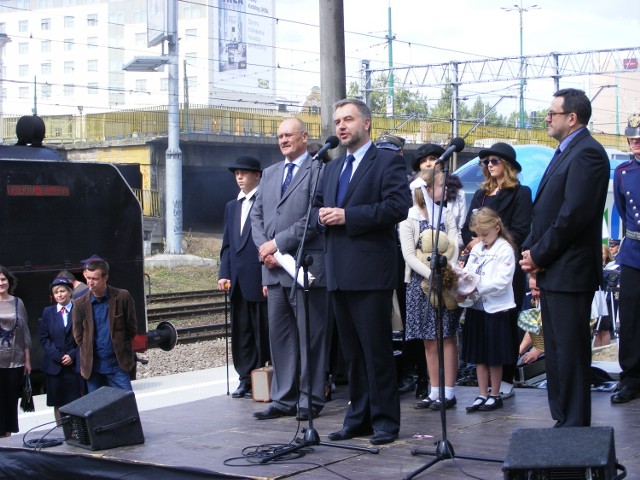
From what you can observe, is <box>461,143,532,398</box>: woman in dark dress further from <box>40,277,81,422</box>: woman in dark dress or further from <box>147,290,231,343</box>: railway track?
<box>147,290,231,343</box>: railway track

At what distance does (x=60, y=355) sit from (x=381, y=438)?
3491mm

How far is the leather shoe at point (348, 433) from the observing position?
21.2 feet

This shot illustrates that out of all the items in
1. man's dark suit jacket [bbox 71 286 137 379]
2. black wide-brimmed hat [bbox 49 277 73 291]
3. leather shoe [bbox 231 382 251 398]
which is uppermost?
black wide-brimmed hat [bbox 49 277 73 291]

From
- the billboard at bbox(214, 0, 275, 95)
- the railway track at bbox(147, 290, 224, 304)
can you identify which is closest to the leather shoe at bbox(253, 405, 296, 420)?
the railway track at bbox(147, 290, 224, 304)

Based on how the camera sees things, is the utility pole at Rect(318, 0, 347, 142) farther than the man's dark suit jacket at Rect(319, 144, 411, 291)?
Yes

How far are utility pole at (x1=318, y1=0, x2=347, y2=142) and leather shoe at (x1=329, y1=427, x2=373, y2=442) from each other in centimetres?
321

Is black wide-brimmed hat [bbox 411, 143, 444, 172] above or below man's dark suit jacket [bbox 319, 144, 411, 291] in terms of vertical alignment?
above

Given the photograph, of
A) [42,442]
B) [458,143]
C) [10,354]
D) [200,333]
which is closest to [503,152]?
[458,143]

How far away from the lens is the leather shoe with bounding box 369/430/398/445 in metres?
6.27

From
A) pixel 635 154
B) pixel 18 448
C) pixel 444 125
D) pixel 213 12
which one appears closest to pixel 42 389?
pixel 18 448

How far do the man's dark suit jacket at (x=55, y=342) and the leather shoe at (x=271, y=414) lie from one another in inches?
75.9

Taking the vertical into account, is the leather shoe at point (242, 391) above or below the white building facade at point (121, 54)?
below

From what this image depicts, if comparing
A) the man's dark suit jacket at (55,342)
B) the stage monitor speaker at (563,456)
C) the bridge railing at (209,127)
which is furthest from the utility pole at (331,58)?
the bridge railing at (209,127)

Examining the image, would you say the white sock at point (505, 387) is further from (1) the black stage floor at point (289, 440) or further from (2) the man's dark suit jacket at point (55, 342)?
(2) the man's dark suit jacket at point (55, 342)
